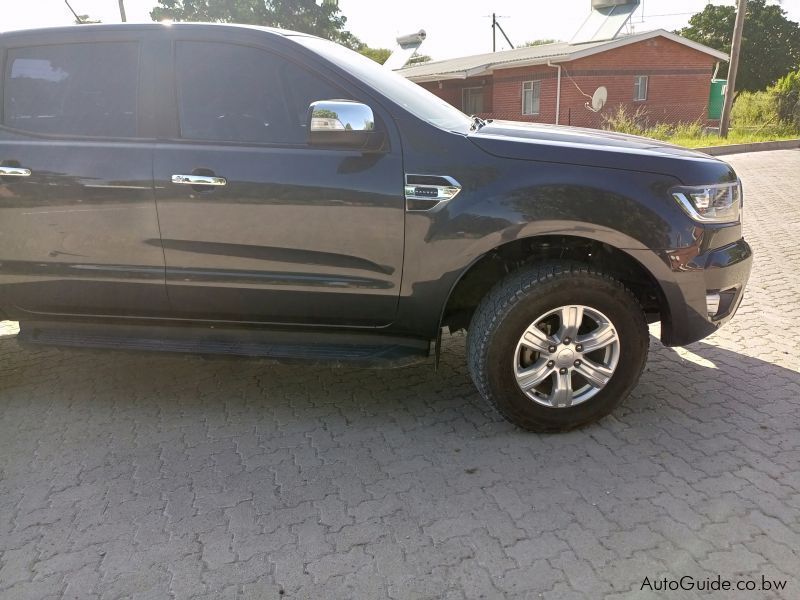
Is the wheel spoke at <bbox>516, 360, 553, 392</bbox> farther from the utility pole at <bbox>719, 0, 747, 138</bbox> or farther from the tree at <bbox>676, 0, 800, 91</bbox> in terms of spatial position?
the tree at <bbox>676, 0, 800, 91</bbox>

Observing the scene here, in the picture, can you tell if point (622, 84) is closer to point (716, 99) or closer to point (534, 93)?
point (534, 93)

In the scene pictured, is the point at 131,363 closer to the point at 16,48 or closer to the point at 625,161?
the point at 16,48

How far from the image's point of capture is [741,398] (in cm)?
342

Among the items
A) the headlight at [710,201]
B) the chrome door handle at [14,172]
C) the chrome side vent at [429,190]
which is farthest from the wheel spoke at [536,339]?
the chrome door handle at [14,172]

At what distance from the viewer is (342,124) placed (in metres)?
2.80

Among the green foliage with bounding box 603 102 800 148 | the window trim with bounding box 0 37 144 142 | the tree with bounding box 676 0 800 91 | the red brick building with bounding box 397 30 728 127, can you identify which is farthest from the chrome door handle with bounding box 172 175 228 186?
the tree with bounding box 676 0 800 91

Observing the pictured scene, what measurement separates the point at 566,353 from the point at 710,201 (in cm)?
95

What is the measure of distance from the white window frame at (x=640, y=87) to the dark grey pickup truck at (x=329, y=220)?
81.3ft

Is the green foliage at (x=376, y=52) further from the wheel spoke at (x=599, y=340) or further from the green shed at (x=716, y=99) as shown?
the wheel spoke at (x=599, y=340)

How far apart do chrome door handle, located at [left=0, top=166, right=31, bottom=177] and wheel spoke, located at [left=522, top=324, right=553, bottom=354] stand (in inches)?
99.9

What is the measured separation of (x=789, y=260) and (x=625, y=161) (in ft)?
13.8

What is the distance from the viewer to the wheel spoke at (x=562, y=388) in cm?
304

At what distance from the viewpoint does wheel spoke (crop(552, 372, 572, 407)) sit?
3043mm

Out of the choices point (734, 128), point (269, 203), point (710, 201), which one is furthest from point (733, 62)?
point (269, 203)
